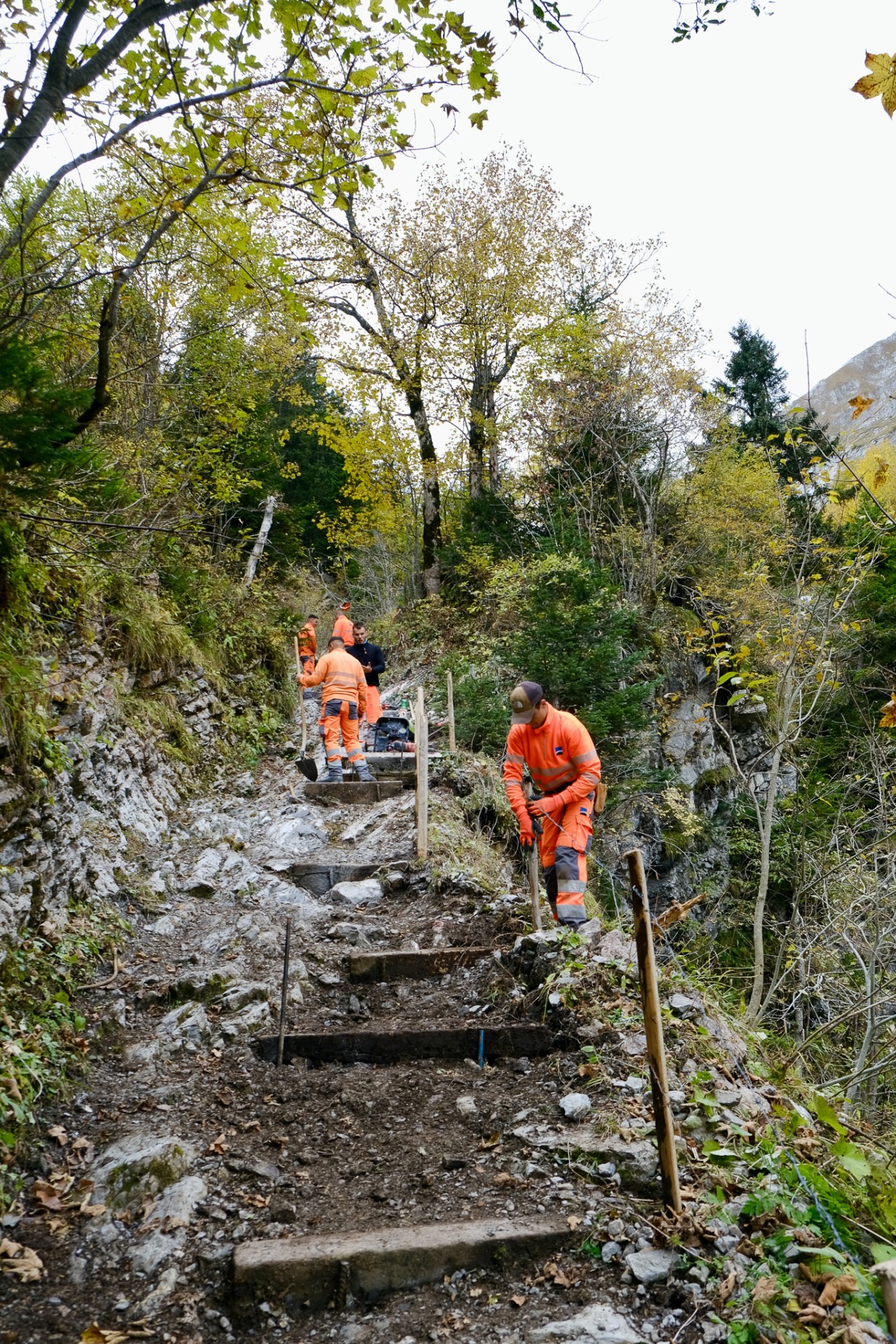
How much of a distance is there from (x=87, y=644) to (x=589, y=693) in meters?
7.39

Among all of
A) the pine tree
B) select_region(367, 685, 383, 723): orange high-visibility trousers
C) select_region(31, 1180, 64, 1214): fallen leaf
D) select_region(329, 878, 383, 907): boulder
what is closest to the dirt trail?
select_region(31, 1180, 64, 1214): fallen leaf

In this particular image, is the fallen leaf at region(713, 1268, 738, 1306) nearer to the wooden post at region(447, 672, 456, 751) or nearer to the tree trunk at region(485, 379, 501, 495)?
the wooden post at region(447, 672, 456, 751)

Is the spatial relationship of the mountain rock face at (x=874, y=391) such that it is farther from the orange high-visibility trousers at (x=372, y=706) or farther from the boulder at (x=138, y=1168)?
the orange high-visibility trousers at (x=372, y=706)

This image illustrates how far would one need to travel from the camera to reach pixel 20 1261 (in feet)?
9.96

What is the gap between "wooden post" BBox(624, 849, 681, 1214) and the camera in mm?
3061

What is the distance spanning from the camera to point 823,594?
11.1m

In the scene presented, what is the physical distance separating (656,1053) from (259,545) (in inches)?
607

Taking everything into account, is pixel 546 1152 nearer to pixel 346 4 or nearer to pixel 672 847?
pixel 346 4

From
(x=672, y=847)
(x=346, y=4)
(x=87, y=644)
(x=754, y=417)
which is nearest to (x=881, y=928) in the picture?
(x=672, y=847)

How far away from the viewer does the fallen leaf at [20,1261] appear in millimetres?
3002

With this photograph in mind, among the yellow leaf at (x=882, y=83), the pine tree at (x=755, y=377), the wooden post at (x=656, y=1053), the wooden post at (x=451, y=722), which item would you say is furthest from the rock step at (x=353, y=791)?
the pine tree at (x=755, y=377)

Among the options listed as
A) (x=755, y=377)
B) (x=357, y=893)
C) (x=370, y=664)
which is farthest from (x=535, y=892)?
(x=755, y=377)

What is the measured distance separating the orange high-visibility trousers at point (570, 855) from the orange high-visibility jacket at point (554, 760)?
0.38 feet

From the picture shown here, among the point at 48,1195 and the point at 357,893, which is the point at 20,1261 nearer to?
the point at 48,1195
